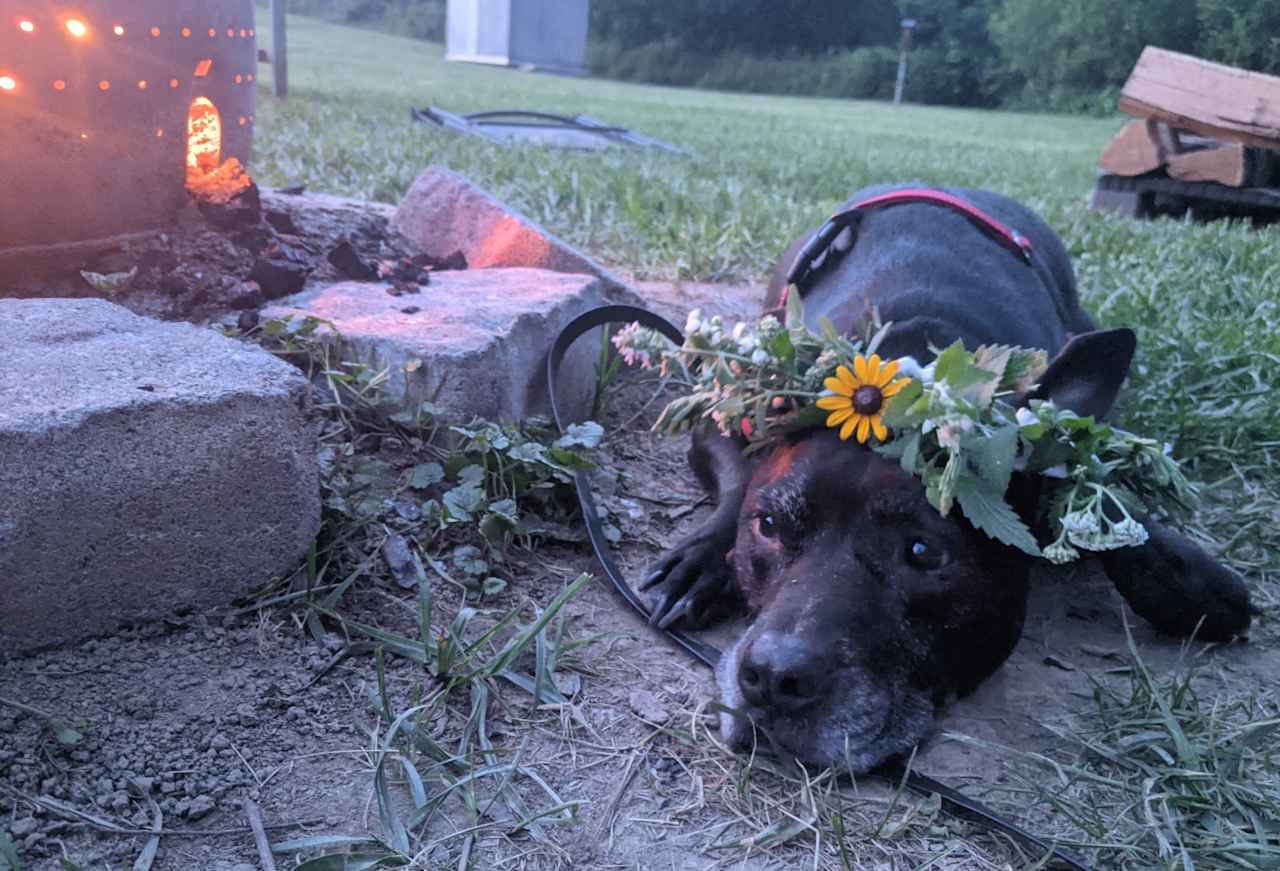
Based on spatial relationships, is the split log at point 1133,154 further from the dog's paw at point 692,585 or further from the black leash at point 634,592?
the dog's paw at point 692,585

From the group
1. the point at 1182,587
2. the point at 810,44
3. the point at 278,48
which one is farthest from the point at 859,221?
the point at 810,44

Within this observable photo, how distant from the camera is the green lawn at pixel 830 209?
331 cm

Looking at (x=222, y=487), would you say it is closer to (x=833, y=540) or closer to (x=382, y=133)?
(x=833, y=540)

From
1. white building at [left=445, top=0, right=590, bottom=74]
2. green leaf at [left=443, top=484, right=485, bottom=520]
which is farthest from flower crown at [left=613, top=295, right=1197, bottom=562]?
white building at [left=445, top=0, right=590, bottom=74]

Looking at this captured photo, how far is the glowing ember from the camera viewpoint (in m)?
3.17

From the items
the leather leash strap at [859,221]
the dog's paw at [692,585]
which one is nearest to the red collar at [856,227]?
the leather leash strap at [859,221]

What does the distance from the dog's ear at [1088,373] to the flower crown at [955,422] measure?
0.07m

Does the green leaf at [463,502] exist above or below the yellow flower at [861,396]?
below

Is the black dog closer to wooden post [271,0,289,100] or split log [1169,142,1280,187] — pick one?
split log [1169,142,1280,187]

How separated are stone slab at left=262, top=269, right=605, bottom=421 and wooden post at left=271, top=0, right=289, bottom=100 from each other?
26.1 ft

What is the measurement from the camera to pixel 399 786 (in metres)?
1.73

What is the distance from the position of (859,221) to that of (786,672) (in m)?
1.93

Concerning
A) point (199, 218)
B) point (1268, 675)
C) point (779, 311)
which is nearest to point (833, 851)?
point (1268, 675)

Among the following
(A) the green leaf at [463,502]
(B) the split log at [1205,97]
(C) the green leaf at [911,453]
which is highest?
(B) the split log at [1205,97]
